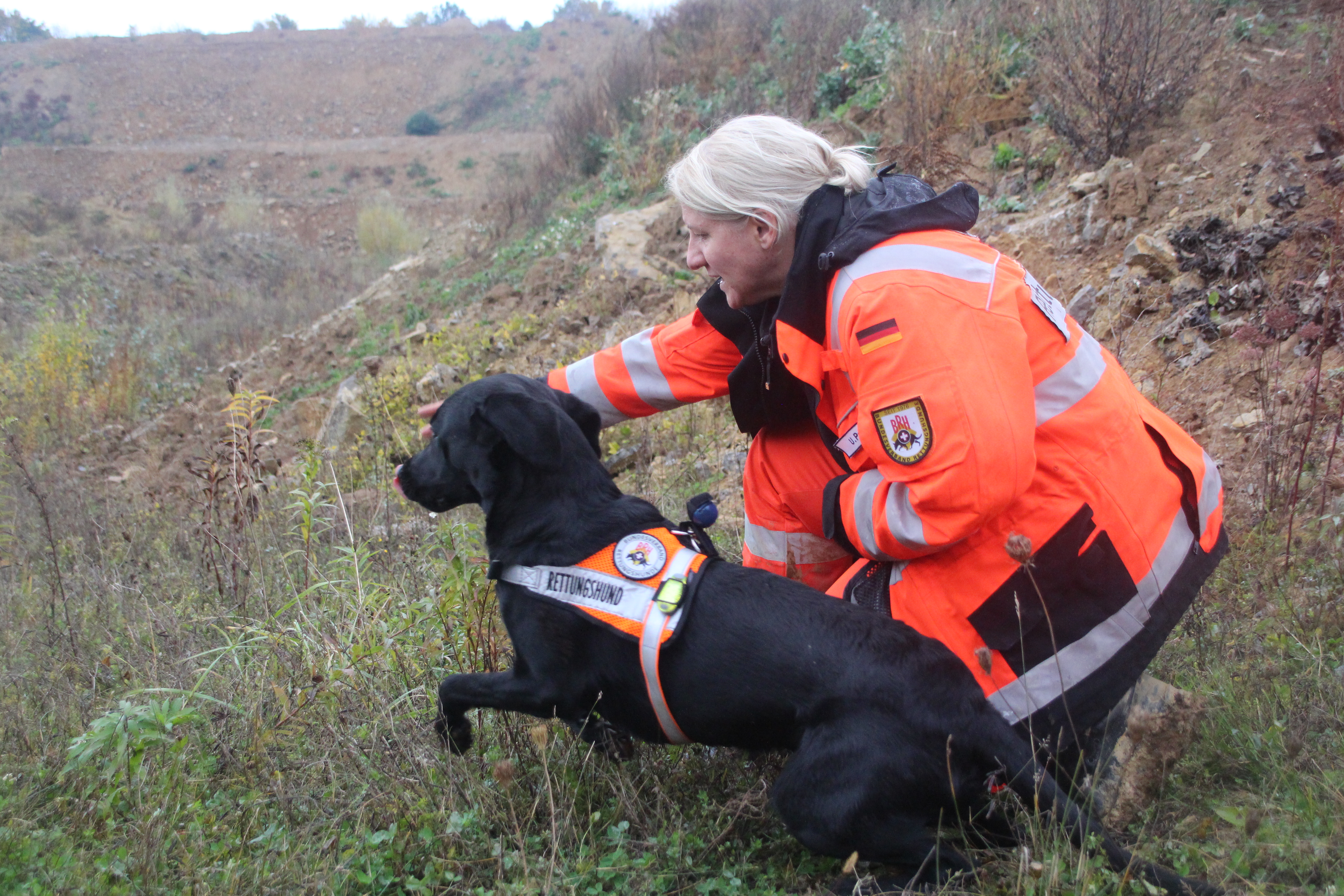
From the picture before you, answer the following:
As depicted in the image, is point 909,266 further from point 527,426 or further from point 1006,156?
point 1006,156

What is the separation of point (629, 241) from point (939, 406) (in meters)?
7.00

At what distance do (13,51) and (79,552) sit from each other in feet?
183

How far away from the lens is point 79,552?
4.76m

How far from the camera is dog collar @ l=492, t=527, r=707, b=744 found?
2076 millimetres

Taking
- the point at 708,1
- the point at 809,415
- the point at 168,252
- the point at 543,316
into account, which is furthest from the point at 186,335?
the point at 809,415

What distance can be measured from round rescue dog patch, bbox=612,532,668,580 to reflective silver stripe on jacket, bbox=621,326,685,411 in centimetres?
73

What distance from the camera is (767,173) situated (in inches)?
88.7

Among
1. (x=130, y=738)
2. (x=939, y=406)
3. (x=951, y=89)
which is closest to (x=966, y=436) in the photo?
(x=939, y=406)

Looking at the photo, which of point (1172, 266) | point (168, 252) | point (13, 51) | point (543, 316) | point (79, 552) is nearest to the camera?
point (1172, 266)

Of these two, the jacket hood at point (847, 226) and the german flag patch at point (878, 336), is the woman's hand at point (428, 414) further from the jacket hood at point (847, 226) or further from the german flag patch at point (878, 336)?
the german flag patch at point (878, 336)

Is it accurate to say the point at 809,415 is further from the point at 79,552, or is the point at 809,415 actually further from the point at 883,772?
the point at 79,552

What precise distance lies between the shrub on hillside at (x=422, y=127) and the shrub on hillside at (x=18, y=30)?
23750mm

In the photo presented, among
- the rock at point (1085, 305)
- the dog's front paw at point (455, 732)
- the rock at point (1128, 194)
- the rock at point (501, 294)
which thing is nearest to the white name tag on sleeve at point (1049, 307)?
the dog's front paw at point (455, 732)

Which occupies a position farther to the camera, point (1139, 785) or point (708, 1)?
point (708, 1)
